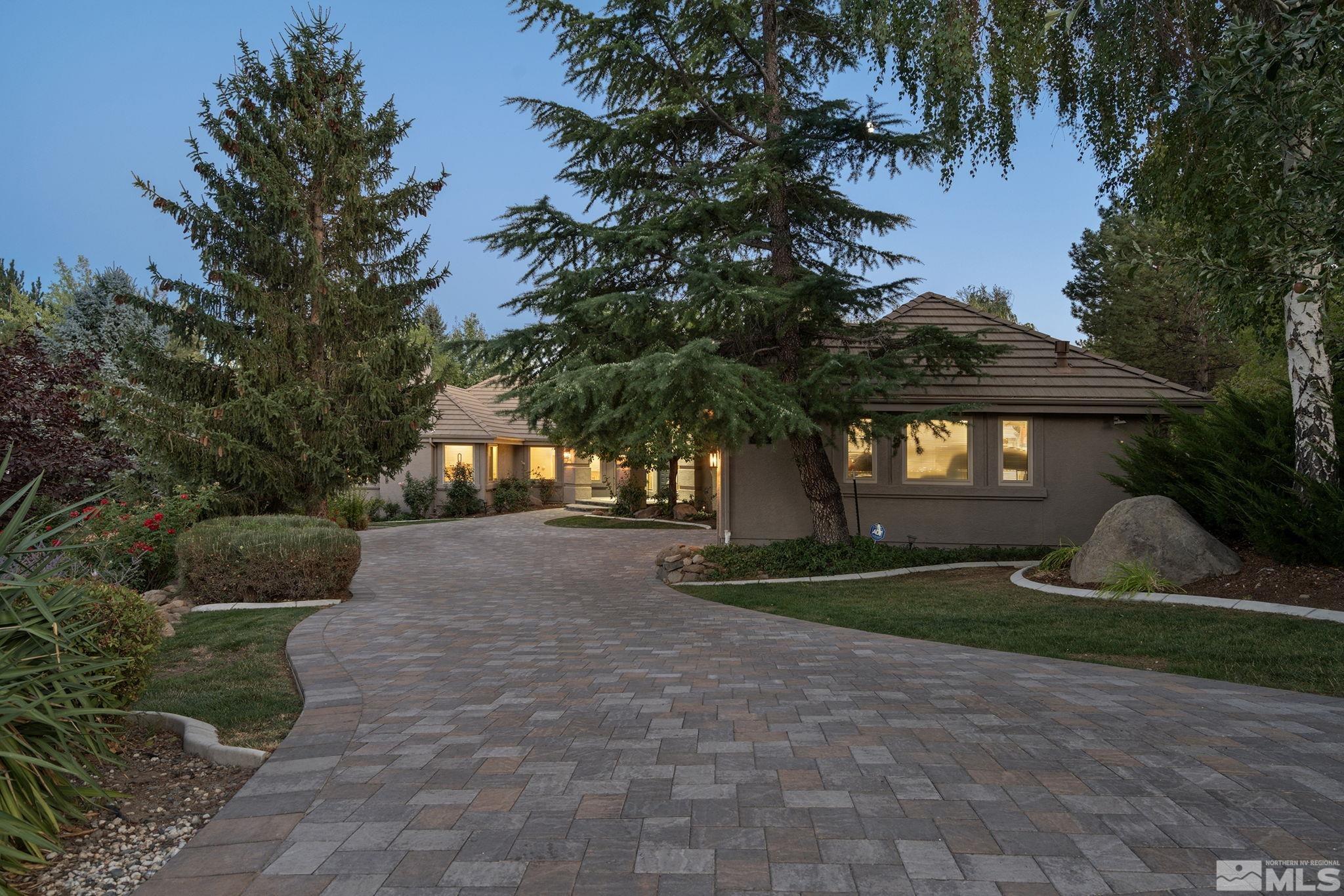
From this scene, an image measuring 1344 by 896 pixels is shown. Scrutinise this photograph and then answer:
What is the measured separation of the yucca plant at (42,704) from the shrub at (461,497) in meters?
20.8

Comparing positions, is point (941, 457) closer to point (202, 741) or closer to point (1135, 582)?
point (1135, 582)

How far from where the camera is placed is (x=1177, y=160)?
10.1 m

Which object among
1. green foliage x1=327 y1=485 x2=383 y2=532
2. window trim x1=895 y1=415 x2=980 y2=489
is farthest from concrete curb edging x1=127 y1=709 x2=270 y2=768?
green foliage x1=327 y1=485 x2=383 y2=532

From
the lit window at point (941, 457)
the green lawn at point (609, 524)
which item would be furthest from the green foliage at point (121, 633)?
the green lawn at point (609, 524)

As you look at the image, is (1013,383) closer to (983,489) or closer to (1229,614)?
(983,489)

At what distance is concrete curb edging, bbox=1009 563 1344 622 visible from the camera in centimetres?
736

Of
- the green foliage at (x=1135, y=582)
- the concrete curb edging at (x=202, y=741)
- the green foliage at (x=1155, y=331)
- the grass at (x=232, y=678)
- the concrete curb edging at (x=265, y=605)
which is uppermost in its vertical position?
the green foliage at (x=1155, y=331)

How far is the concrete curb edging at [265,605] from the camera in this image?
9.08 meters

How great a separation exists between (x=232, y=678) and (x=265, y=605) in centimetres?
366

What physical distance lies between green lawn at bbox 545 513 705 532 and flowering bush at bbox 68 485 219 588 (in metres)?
10.6

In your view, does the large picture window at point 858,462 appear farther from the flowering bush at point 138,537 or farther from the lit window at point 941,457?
the flowering bush at point 138,537

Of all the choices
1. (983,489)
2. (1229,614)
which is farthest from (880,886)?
(983,489)

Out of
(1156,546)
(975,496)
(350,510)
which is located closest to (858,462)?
(975,496)

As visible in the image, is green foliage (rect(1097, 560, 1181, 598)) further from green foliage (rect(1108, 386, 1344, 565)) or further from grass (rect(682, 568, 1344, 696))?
green foliage (rect(1108, 386, 1344, 565))
